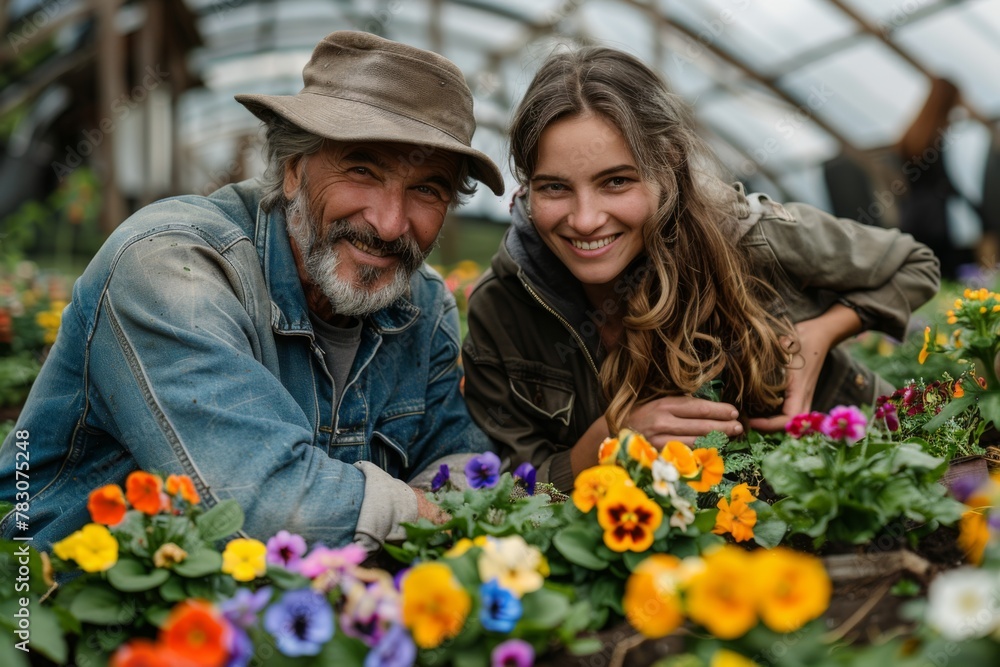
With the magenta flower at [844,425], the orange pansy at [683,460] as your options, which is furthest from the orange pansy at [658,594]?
the magenta flower at [844,425]

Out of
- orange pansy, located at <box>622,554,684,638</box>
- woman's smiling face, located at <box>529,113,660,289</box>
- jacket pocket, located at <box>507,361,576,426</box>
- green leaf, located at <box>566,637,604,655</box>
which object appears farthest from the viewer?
jacket pocket, located at <box>507,361,576,426</box>

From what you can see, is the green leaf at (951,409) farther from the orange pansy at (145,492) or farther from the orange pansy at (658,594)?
A: the orange pansy at (145,492)

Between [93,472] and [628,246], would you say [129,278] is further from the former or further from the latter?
[628,246]

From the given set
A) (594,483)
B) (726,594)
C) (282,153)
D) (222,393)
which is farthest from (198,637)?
(282,153)

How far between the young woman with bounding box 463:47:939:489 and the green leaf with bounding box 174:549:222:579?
51.2 inches

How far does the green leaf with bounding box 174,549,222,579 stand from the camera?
1511 millimetres

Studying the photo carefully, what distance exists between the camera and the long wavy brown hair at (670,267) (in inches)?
99.7

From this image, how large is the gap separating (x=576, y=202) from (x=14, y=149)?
45.1 feet

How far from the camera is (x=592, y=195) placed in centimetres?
246

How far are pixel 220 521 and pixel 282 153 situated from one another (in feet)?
4.14

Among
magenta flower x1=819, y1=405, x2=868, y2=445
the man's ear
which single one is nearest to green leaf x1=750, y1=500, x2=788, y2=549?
magenta flower x1=819, y1=405, x2=868, y2=445

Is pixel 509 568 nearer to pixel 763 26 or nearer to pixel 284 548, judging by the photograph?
pixel 284 548

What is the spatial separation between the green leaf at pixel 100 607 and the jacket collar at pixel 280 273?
92 cm

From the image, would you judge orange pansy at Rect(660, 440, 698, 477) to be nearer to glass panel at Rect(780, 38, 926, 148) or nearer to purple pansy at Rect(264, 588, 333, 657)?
purple pansy at Rect(264, 588, 333, 657)
